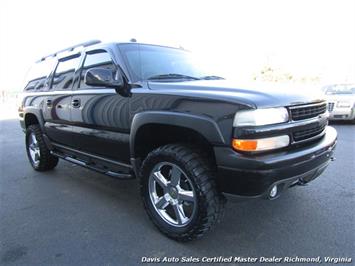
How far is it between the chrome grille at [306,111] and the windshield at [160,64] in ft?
4.12

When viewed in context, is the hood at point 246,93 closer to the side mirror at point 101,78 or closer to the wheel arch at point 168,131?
the wheel arch at point 168,131

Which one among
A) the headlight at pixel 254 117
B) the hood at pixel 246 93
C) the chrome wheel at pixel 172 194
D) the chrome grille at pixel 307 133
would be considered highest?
the hood at pixel 246 93

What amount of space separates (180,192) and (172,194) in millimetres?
119

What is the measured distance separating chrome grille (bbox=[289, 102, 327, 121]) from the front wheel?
82 centimetres

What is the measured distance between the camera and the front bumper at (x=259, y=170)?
7.57 feet

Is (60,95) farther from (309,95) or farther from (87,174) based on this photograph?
(309,95)

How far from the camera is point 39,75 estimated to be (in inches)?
210

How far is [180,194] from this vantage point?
286 cm

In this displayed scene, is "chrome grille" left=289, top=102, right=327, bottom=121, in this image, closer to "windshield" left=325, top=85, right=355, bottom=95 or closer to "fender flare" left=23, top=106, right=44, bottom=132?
"fender flare" left=23, top=106, right=44, bottom=132

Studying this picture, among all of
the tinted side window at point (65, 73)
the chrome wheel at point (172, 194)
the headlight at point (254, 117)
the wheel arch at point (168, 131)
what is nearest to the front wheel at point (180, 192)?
the chrome wheel at point (172, 194)

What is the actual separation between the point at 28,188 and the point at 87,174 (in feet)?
2.98

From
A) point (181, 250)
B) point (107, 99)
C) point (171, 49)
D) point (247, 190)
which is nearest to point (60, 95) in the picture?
point (107, 99)

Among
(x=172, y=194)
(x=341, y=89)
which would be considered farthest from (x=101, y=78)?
(x=341, y=89)

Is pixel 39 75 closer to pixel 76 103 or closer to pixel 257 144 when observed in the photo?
pixel 76 103
